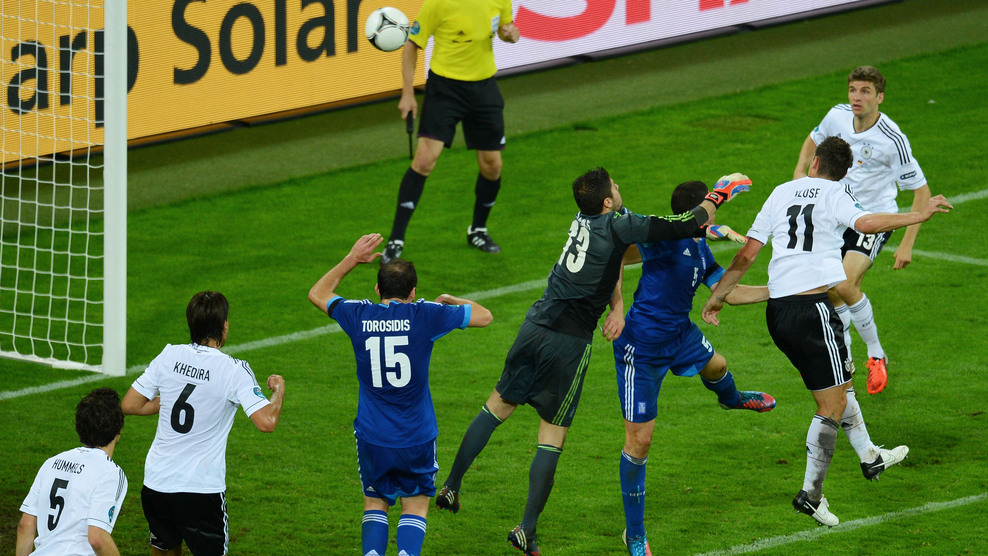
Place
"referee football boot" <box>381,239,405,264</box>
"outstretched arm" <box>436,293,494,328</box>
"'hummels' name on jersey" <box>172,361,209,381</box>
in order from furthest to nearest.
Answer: "referee football boot" <box>381,239,405,264</box> < "outstretched arm" <box>436,293,494,328</box> < "'hummels' name on jersey" <box>172,361,209,381</box>

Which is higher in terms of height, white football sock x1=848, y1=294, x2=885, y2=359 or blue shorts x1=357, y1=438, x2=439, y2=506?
blue shorts x1=357, y1=438, x2=439, y2=506

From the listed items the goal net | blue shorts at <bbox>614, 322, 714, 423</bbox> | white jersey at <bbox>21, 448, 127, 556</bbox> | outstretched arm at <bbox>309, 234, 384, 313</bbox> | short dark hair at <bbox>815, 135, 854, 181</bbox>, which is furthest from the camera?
the goal net

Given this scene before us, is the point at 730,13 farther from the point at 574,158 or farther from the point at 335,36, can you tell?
the point at 335,36

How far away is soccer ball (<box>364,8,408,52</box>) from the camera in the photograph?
35.6ft

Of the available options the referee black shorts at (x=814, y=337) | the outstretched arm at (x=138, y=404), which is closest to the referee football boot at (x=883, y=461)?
the referee black shorts at (x=814, y=337)

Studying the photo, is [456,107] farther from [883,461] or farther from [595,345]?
[883,461]

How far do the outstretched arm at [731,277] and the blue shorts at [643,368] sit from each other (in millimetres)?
160

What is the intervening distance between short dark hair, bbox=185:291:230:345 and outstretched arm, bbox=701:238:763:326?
244cm

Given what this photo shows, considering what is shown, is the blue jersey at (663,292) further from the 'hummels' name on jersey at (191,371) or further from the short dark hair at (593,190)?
the 'hummels' name on jersey at (191,371)

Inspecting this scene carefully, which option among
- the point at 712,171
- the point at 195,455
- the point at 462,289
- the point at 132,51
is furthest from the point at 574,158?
the point at 195,455

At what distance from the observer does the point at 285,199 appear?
12.6 meters

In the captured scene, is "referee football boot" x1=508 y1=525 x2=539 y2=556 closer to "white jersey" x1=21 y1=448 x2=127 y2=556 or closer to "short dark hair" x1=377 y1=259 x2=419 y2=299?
"short dark hair" x1=377 y1=259 x2=419 y2=299

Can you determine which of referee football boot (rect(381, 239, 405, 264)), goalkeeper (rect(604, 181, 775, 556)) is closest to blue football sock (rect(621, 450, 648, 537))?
goalkeeper (rect(604, 181, 775, 556))

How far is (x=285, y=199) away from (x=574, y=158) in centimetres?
296
